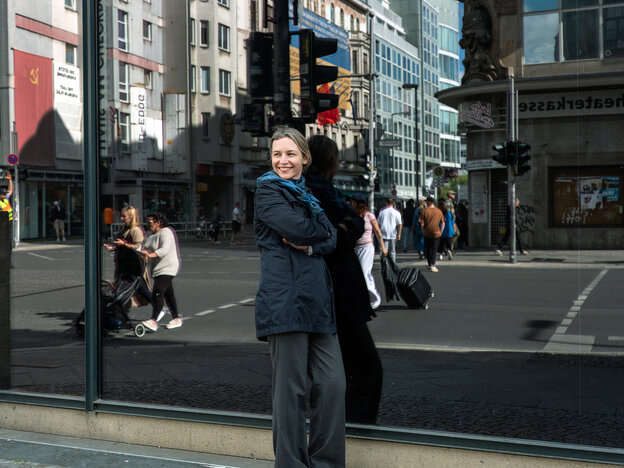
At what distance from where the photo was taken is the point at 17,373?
5.76 meters

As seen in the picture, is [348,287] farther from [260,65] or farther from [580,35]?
[260,65]

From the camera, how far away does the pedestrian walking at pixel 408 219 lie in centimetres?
530

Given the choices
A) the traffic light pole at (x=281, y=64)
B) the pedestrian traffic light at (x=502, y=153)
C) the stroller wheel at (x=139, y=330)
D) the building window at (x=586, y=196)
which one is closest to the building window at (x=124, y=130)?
the traffic light pole at (x=281, y=64)

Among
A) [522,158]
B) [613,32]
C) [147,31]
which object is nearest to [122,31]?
[147,31]

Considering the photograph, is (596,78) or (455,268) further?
(455,268)

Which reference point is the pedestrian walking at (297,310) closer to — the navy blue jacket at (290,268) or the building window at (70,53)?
the navy blue jacket at (290,268)

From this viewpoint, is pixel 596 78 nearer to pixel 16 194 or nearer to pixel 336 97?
pixel 336 97

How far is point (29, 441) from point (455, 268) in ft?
9.73

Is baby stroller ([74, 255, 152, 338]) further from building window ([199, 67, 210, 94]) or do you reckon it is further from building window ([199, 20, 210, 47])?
building window ([199, 20, 210, 47])

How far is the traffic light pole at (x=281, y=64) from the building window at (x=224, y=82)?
37cm

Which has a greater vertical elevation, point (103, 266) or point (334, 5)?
point (334, 5)

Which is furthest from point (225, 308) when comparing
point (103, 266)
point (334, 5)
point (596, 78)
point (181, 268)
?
point (596, 78)

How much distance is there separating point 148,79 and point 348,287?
2238 millimetres

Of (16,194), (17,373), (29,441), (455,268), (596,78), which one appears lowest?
(29,441)
